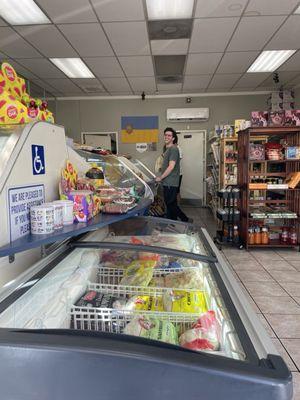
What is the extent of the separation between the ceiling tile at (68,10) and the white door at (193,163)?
5.08m

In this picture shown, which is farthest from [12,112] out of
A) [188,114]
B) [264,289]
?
[188,114]

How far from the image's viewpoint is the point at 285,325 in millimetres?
2543

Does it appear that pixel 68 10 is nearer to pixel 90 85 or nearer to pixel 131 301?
pixel 90 85

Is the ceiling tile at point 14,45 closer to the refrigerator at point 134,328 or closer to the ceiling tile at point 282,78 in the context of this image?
the refrigerator at point 134,328

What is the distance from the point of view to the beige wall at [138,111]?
8.68 metres

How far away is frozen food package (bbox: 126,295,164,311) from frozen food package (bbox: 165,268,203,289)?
14cm

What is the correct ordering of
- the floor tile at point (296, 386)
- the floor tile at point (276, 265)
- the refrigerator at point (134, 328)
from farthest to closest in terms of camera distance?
the floor tile at point (276, 265), the floor tile at point (296, 386), the refrigerator at point (134, 328)

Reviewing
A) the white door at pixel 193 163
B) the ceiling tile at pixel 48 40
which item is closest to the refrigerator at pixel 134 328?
the ceiling tile at pixel 48 40

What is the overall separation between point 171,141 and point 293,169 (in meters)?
1.87

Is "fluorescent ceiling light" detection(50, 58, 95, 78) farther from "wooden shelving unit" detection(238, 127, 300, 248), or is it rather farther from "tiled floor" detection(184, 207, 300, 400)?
"tiled floor" detection(184, 207, 300, 400)

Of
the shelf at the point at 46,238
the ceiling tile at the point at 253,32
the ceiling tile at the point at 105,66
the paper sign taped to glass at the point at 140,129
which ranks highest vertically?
the ceiling tile at the point at 105,66

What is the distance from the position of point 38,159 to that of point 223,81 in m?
6.96

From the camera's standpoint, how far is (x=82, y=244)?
158cm

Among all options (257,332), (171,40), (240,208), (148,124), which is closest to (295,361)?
(257,332)
